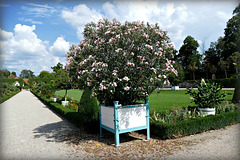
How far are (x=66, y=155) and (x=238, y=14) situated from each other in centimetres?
3208

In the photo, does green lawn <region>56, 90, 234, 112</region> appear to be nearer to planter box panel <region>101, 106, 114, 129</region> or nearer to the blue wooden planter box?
the blue wooden planter box

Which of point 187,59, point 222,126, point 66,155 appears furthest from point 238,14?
point 66,155

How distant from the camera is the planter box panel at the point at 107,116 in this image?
5.13 m

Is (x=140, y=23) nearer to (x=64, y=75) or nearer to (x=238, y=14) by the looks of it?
(x=64, y=75)

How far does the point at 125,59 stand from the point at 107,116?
73.2 inches

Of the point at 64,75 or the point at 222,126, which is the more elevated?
the point at 64,75

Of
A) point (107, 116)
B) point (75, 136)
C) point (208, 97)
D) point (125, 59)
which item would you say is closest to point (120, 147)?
point (107, 116)

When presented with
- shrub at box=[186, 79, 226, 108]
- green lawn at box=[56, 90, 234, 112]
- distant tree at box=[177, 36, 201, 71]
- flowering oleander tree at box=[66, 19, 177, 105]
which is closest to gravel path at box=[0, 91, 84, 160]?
flowering oleander tree at box=[66, 19, 177, 105]

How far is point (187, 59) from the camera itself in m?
44.4

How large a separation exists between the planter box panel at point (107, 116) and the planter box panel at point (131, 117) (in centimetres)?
30

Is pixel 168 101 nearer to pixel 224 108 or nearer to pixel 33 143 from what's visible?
pixel 224 108

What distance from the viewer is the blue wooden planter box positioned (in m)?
4.87

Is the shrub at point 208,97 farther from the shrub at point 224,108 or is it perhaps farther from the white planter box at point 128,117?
the white planter box at point 128,117

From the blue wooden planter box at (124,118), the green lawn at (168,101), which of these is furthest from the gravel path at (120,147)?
the green lawn at (168,101)
